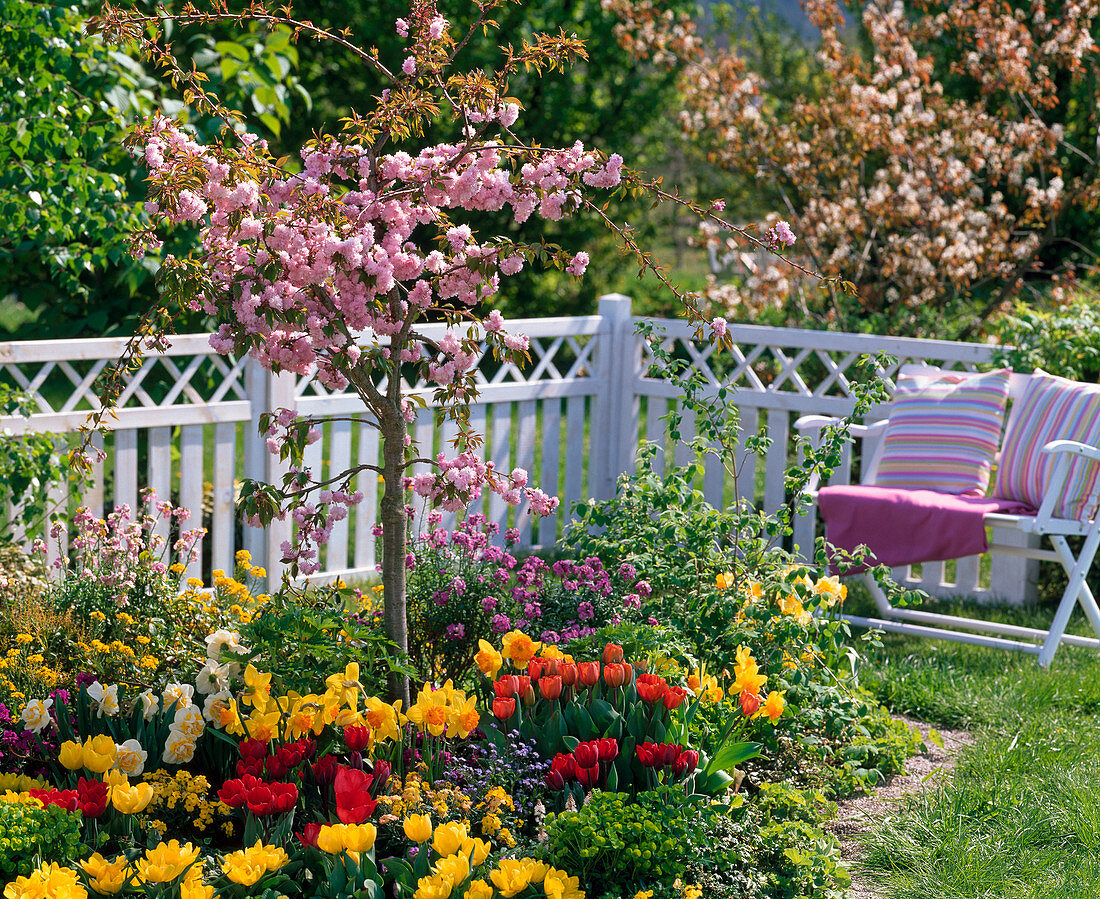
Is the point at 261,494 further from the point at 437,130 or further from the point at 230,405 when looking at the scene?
the point at 437,130

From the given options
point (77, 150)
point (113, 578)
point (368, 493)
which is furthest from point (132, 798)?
point (77, 150)

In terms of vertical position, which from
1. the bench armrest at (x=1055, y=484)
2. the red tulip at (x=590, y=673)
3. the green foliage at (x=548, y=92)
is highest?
the green foliage at (x=548, y=92)

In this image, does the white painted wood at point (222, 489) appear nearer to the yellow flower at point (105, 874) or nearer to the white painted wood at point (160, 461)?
the white painted wood at point (160, 461)

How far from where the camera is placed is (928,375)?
5012mm

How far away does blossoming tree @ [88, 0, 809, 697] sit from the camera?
95.3 inches

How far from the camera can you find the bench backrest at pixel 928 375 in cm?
482

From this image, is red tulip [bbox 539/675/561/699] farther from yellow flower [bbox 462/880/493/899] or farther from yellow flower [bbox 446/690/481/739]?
yellow flower [bbox 462/880/493/899]

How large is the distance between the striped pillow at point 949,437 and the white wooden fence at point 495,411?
0.22 m

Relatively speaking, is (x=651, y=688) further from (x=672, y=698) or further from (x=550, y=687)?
(x=550, y=687)

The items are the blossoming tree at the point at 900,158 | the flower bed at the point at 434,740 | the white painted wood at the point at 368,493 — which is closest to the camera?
the flower bed at the point at 434,740

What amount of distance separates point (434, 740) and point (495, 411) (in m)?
2.86

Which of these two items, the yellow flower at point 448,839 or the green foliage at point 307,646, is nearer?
the yellow flower at point 448,839

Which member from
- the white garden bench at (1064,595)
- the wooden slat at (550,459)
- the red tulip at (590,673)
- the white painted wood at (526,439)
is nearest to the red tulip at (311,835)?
the red tulip at (590,673)

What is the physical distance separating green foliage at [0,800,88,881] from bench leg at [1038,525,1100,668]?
332cm
